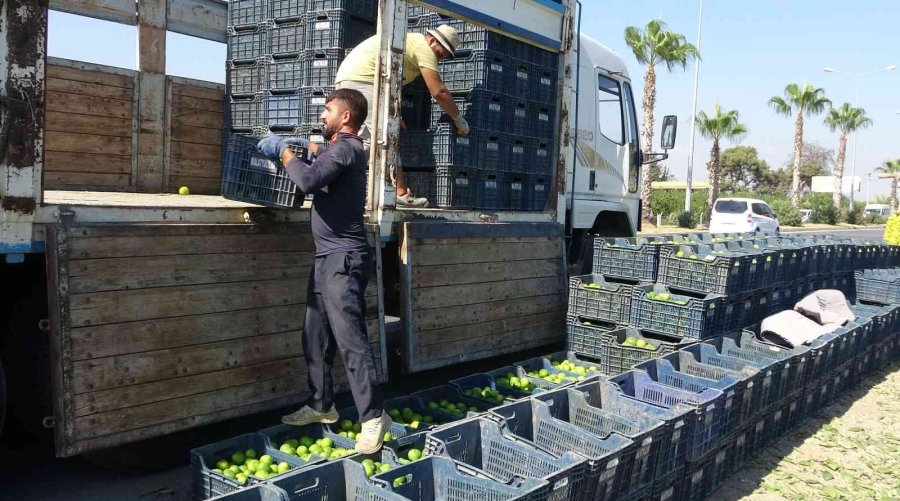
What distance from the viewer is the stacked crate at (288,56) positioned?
6.54 metres

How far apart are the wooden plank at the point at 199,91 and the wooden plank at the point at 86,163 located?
2.70 ft

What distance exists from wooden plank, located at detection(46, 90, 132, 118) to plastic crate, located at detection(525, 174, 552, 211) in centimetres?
387

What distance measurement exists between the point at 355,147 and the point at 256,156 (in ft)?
2.18

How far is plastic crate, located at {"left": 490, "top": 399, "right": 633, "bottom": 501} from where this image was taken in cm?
379

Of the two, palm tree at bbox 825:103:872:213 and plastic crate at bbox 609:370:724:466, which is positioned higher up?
palm tree at bbox 825:103:872:213

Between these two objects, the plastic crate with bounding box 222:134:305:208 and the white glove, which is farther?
the white glove

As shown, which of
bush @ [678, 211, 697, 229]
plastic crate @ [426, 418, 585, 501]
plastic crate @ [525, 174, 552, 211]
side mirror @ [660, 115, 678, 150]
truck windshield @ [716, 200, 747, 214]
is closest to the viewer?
plastic crate @ [426, 418, 585, 501]

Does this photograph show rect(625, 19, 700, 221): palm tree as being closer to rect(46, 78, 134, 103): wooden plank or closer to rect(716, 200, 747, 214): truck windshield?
rect(716, 200, 747, 214): truck windshield

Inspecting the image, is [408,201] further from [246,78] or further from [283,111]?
[246,78]

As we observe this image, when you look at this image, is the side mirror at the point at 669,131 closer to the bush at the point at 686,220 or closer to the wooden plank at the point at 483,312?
the wooden plank at the point at 483,312

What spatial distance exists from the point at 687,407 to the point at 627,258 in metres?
3.41

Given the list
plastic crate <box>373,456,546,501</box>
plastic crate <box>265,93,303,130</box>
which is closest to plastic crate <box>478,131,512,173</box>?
plastic crate <box>265,93,303,130</box>

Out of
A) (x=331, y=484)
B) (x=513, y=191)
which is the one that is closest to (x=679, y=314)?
(x=513, y=191)

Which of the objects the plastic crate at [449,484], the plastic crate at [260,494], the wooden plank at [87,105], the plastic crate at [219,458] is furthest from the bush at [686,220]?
the plastic crate at [260,494]
